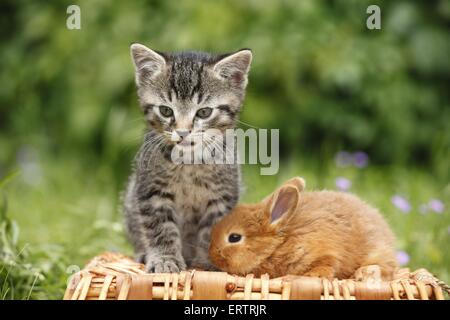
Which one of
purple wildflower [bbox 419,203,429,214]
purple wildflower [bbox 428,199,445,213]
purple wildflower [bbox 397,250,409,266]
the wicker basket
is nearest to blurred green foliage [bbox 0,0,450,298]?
purple wildflower [bbox 419,203,429,214]

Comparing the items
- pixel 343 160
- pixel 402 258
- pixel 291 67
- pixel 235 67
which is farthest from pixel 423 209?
pixel 235 67

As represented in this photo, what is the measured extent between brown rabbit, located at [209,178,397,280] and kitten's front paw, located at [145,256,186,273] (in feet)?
0.46

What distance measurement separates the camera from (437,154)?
161 inches

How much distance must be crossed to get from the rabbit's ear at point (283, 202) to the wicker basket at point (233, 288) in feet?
0.96

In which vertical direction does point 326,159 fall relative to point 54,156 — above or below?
below

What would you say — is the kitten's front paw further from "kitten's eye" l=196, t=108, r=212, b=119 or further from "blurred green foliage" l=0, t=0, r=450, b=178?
"blurred green foliage" l=0, t=0, r=450, b=178

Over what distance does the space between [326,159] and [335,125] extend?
0.59 m

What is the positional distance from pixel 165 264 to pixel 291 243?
0.44 m

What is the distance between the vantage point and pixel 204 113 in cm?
247

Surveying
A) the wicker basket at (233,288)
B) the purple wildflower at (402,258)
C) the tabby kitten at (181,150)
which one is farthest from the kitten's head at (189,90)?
the purple wildflower at (402,258)

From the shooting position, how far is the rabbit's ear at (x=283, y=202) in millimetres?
2307

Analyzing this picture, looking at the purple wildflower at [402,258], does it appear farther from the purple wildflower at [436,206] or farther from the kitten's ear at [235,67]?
the kitten's ear at [235,67]
